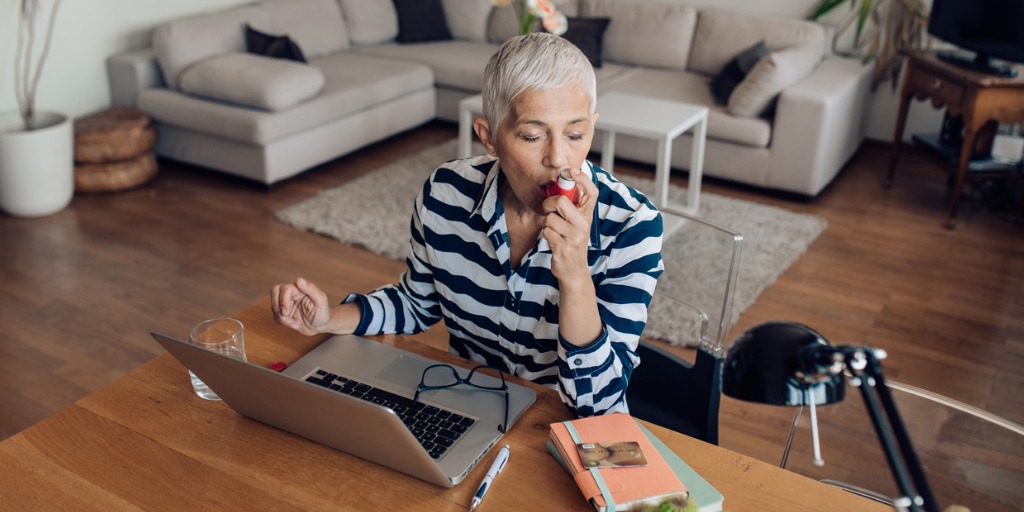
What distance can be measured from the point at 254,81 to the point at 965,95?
10.2ft

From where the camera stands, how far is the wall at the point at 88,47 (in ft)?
13.2

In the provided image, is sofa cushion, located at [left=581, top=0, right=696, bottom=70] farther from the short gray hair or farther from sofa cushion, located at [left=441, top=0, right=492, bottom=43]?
the short gray hair

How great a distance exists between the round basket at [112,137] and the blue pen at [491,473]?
135 inches

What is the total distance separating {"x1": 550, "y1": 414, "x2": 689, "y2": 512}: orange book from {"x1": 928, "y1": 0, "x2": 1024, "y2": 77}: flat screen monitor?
3.30 metres

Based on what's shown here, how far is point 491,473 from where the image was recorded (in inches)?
42.3

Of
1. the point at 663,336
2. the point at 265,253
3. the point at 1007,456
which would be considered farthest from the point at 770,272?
Answer: the point at 265,253

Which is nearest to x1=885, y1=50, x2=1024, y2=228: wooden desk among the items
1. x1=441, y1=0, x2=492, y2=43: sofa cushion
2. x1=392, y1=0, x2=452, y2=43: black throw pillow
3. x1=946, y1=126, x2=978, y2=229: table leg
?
x1=946, y1=126, x2=978, y2=229: table leg

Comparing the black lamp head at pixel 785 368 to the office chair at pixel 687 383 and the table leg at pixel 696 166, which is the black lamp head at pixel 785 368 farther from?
the table leg at pixel 696 166

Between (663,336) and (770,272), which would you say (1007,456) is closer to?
(663,336)

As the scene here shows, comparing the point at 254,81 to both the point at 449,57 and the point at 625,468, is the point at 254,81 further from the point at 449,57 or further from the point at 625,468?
the point at 625,468

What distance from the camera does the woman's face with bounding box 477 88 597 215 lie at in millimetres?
1226

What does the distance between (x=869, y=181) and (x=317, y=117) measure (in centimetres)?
277

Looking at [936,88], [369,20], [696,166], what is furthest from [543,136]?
[369,20]

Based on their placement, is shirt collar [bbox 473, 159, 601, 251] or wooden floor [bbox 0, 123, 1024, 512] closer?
shirt collar [bbox 473, 159, 601, 251]
